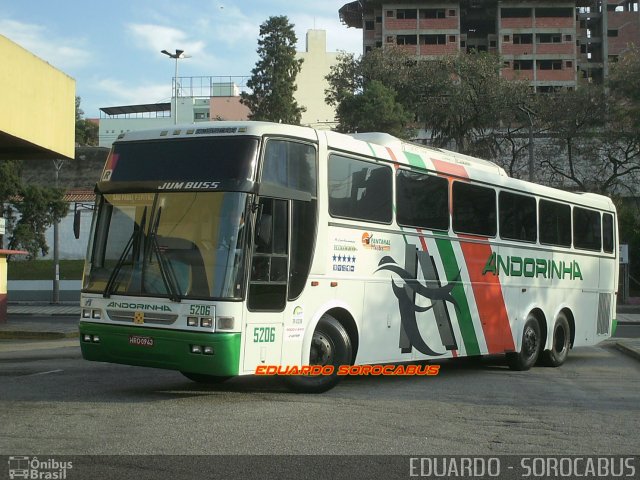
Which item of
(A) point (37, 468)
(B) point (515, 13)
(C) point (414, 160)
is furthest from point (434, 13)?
(A) point (37, 468)

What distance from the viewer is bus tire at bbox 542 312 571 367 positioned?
14685 mm

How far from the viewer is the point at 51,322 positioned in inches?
1048

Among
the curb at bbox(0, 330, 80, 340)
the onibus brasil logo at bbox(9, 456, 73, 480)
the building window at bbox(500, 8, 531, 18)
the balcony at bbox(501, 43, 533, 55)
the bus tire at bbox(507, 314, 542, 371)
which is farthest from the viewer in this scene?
the building window at bbox(500, 8, 531, 18)

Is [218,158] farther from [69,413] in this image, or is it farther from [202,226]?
[69,413]

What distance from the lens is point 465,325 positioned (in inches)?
486

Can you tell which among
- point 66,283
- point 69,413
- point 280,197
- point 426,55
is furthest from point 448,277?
point 426,55

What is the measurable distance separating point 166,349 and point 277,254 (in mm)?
1623

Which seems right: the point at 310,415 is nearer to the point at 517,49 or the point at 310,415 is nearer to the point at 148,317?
the point at 148,317

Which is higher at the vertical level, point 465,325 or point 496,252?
point 496,252

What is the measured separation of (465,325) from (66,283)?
114 feet

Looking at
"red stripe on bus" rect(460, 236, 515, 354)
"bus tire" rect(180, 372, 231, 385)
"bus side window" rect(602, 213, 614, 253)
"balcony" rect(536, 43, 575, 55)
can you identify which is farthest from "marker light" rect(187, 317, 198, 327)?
"balcony" rect(536, 43, 575, 55)

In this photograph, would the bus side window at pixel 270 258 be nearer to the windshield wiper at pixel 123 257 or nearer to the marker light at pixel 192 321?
the marker light at pixel 192 321

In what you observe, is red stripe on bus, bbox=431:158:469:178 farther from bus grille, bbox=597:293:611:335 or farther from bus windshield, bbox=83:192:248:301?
bus grille, bbox=597:293:611:335

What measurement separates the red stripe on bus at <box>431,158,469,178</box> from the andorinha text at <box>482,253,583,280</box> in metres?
1.51
